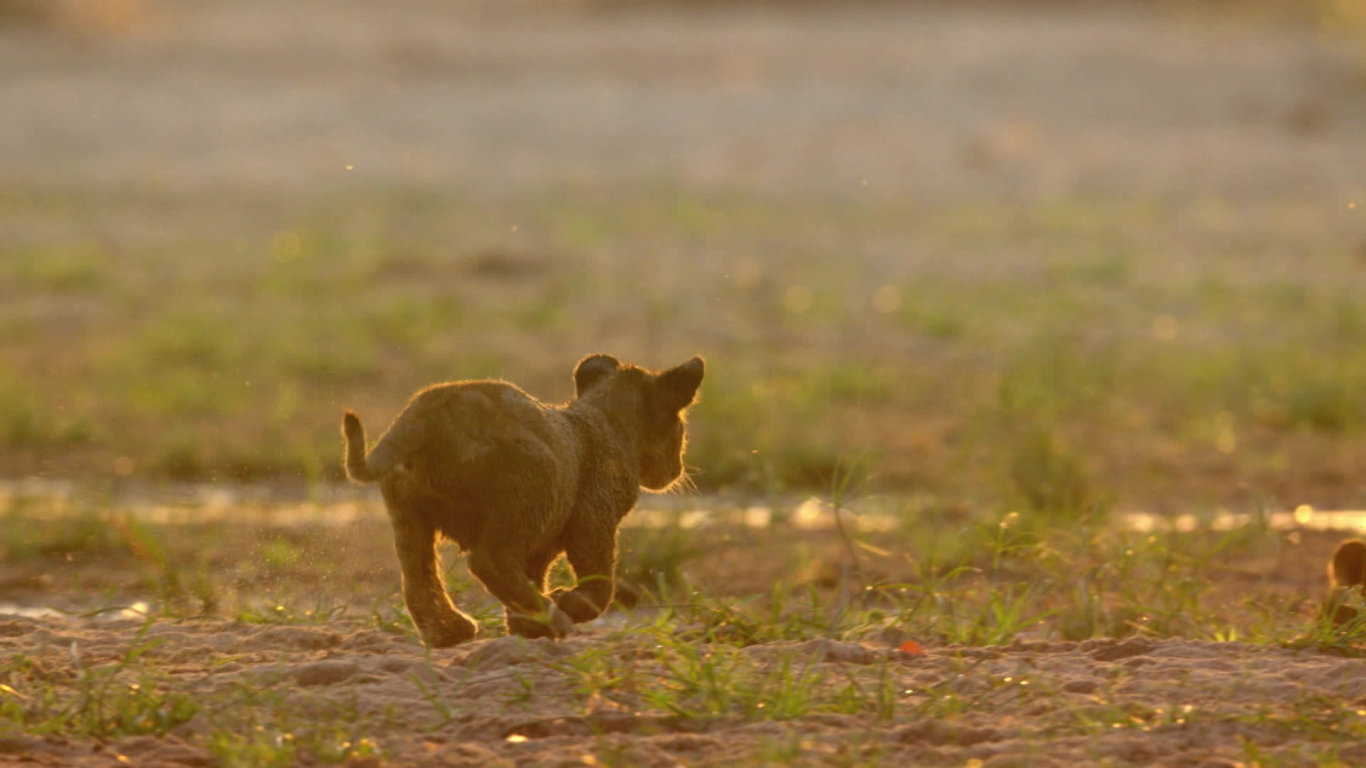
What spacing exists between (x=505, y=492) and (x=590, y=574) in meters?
0.44

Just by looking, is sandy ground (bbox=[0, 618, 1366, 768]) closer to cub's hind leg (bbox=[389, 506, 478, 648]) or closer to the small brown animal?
cub's hind leg (bbox=[389, 506, 478, 648])

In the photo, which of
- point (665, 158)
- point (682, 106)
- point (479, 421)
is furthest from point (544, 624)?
point (682, 106)

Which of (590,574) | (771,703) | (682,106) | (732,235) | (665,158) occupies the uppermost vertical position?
(682,106)

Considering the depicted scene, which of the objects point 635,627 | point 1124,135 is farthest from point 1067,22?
point 635,627

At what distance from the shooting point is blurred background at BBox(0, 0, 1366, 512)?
9.36 metres

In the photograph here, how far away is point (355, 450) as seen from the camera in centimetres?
468

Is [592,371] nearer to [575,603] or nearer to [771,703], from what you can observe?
[575,603]

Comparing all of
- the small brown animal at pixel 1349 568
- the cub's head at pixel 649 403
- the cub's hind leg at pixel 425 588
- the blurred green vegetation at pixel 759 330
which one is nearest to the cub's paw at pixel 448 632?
the cub's hind leg at pixel 425 588

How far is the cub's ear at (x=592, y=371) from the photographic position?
207 inches

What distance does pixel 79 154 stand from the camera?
19.2 meters

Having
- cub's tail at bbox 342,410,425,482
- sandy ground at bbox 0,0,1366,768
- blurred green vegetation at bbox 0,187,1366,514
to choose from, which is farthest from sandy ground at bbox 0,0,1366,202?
cub's tail at bbox 342,410,425,482

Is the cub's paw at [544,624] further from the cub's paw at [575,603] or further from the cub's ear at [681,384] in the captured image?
the cub's ear at [681,384]

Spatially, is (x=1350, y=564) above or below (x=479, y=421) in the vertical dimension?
below

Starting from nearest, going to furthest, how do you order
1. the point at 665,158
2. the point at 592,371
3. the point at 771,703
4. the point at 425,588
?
the point at 771,703
the point at 425,588
the point at 592,371
the point at 665,158
